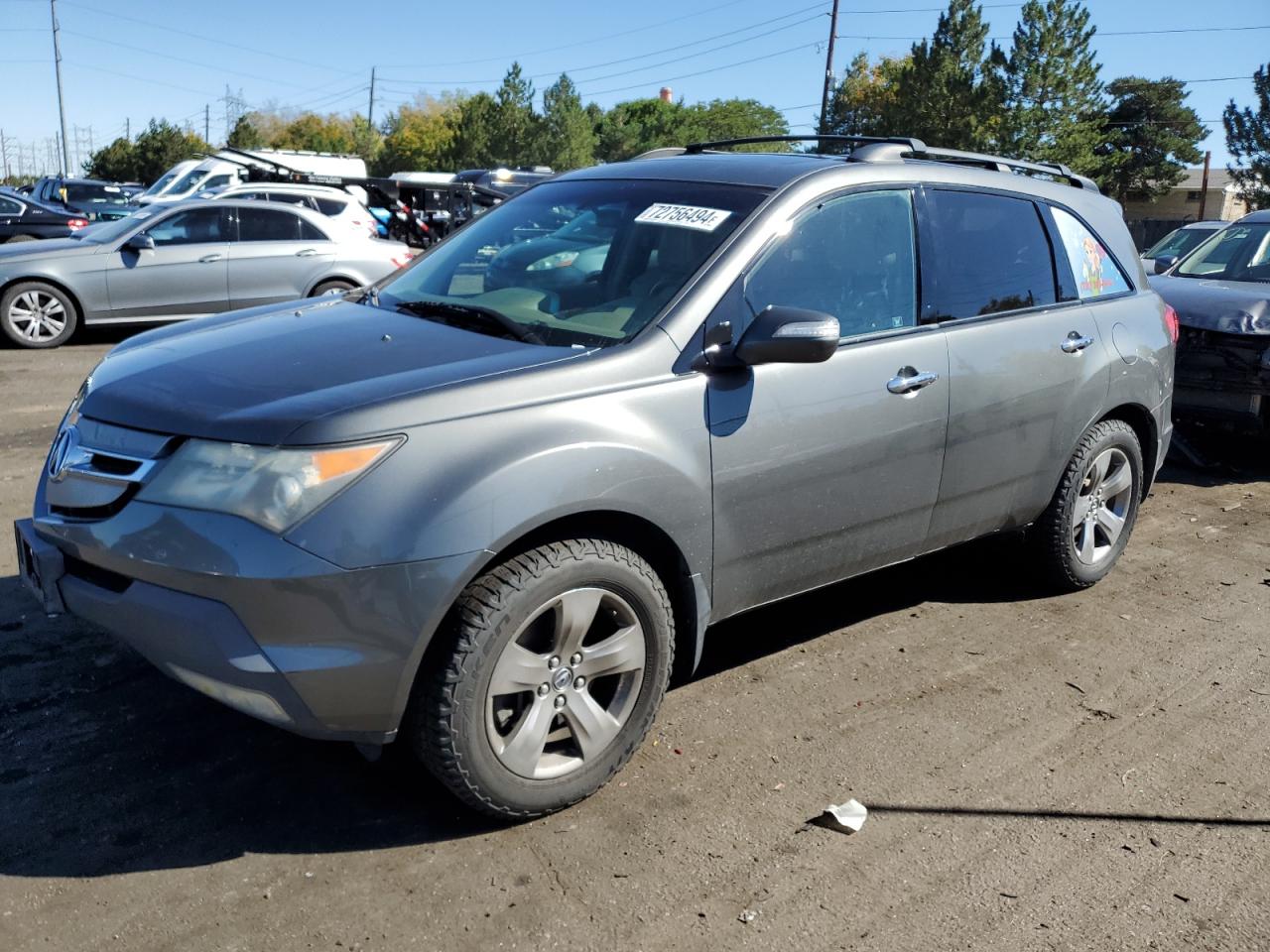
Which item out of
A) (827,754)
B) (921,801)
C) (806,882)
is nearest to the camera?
(806,882)

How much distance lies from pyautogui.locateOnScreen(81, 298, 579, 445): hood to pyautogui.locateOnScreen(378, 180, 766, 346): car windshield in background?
194 millimetres

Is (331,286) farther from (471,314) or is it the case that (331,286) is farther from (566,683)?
(566,683)

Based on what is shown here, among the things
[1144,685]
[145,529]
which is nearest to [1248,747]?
[1144,685]

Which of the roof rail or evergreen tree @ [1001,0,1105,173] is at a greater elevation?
evergreen tree @ [1001,0,1105,173]

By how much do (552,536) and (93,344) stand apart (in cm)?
1035

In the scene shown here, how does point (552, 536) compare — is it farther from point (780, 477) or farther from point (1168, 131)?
point (1168, 131)

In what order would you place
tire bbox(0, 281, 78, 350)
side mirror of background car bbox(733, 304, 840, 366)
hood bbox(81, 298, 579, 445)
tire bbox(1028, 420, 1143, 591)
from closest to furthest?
hood bbox(81, 298, 579, 445), side mirror of background car bbox(733, 304, 840, 366), tire bbox(1028, 420, 1143, 591), tire bbox(0, 281, 78, 350)

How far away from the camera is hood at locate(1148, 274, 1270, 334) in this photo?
723cm

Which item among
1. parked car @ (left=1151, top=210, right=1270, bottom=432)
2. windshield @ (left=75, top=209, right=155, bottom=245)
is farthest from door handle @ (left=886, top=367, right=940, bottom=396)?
windshield @ (left=75, top=209, right=155, bottom=245)

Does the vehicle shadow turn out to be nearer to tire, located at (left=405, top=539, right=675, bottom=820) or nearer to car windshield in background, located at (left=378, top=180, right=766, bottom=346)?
tire, located at (left=405, top=539, right=675, bottom=820)

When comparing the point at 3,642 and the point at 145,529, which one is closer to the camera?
the point at 145,529

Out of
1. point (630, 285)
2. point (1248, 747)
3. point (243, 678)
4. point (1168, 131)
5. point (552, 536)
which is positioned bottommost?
point (1248, 747)

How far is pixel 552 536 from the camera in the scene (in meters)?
3.03

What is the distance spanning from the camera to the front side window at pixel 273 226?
11.8 meters
